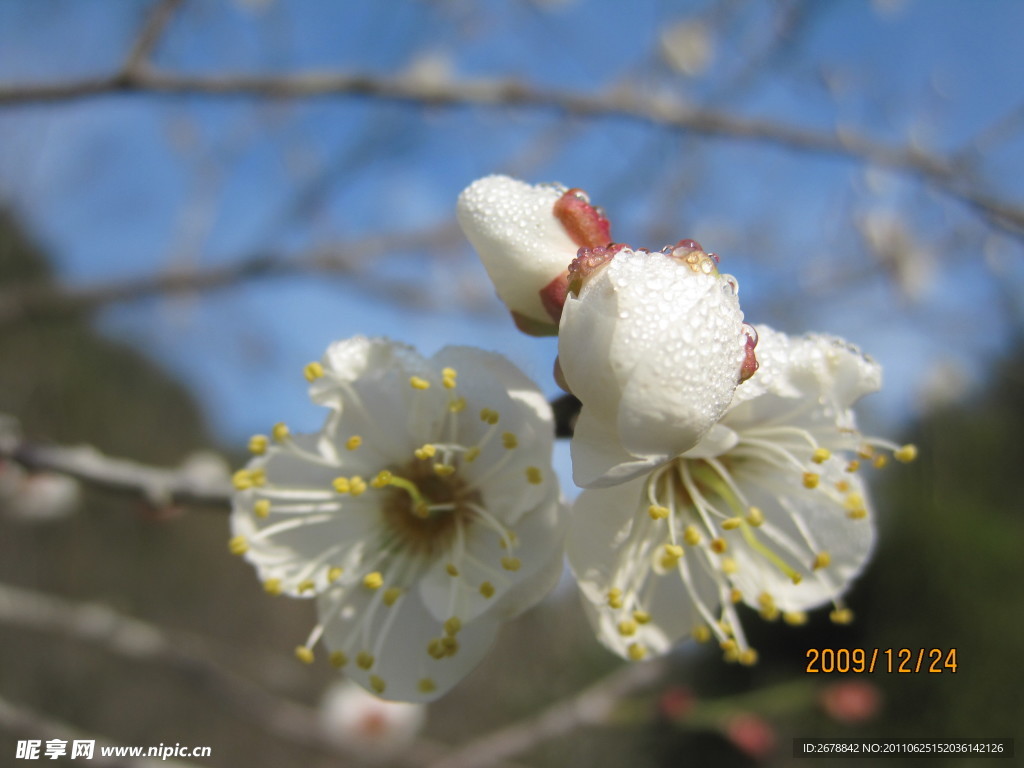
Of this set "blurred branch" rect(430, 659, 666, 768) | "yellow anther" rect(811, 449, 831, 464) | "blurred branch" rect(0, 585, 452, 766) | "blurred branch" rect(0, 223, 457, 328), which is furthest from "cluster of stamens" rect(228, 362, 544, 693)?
"blurred branch" rect(0, 223, 457, 328)

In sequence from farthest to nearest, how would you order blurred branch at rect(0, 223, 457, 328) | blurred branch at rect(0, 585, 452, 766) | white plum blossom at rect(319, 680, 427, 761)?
white plum blossom at rect(319, 680, 427, 761) < blurred branch at rect(0, 223, 457, 328) < blurred branch at rect(0, 585, 452, 766)

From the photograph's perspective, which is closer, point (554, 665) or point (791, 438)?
point (791, 438)

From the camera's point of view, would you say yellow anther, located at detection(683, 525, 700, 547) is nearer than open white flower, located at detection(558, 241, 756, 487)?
No

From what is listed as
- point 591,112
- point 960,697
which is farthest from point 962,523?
point 591,112

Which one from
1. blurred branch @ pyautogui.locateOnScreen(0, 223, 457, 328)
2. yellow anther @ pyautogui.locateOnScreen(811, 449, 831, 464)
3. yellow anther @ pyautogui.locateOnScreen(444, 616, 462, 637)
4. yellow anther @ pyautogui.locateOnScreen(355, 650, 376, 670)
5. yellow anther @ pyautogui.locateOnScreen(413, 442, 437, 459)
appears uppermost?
blurred branch @ pyautogui.locateOnScreen(0, 223, 457, 328)

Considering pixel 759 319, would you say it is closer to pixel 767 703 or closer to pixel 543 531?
pixel 767 703

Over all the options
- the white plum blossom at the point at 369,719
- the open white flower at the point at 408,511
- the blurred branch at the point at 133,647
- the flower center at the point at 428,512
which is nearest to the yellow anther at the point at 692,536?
the open white flower at the point at 408,511

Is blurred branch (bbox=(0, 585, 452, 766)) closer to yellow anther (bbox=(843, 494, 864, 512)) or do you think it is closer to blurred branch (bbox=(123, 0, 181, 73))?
blurred branch (bbox=(123, 0, 181, 73))

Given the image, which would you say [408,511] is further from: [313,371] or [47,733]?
[47,733]
